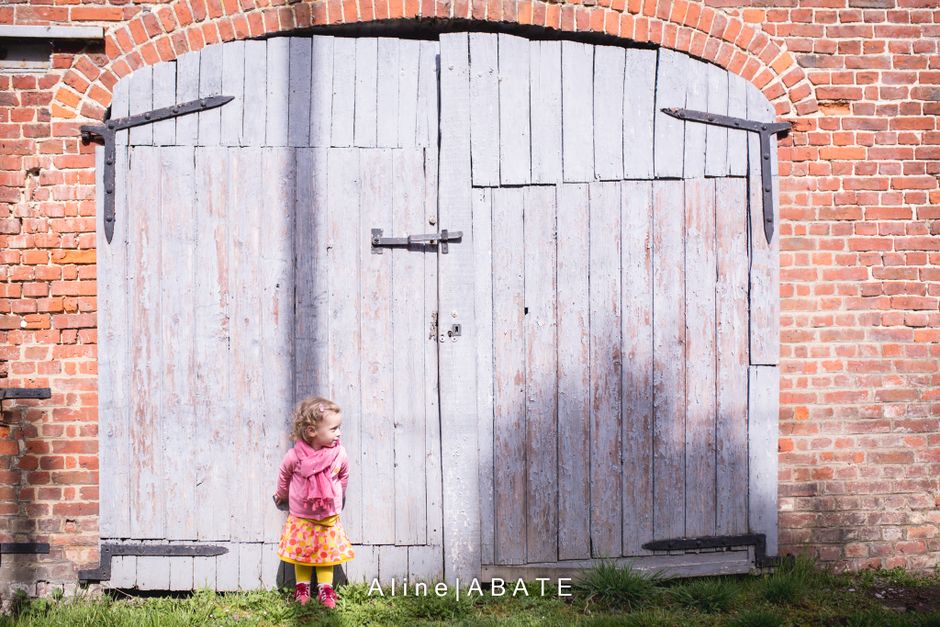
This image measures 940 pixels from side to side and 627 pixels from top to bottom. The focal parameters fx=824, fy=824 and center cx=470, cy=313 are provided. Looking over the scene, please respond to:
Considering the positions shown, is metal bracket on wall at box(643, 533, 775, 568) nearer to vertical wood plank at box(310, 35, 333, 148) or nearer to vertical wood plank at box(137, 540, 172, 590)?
vertical wood plank at box(137, 540, 172, 590)

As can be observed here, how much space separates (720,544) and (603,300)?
58.2 inches

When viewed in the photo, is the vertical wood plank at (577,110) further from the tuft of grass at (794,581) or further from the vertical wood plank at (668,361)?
the tuft of grass at (794,581)

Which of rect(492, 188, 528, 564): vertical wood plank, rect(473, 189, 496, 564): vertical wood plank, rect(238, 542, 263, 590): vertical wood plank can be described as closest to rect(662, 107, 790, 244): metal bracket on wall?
rect(492, 188, 528, 564): vertical wood plank

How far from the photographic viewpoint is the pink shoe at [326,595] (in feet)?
13.6

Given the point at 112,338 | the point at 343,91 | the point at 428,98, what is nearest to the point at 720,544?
the point at 428,98

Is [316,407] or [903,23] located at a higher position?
[903,23]

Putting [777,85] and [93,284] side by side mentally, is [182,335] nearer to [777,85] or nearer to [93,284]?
[93,284]

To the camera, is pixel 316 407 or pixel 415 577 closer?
pixel 316 407

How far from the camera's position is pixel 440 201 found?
437cm

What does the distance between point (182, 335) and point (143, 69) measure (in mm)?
1403

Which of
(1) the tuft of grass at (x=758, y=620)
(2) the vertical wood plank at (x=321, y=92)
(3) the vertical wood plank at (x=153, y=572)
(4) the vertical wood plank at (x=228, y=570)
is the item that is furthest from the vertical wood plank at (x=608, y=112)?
(3) the vertical wood plank at (x=153, y=572)

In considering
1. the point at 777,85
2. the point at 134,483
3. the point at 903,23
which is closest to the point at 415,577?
the point at 134,483

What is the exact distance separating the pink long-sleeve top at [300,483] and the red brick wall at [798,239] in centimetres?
105

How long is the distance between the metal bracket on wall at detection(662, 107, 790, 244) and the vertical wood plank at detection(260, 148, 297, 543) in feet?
6.86
